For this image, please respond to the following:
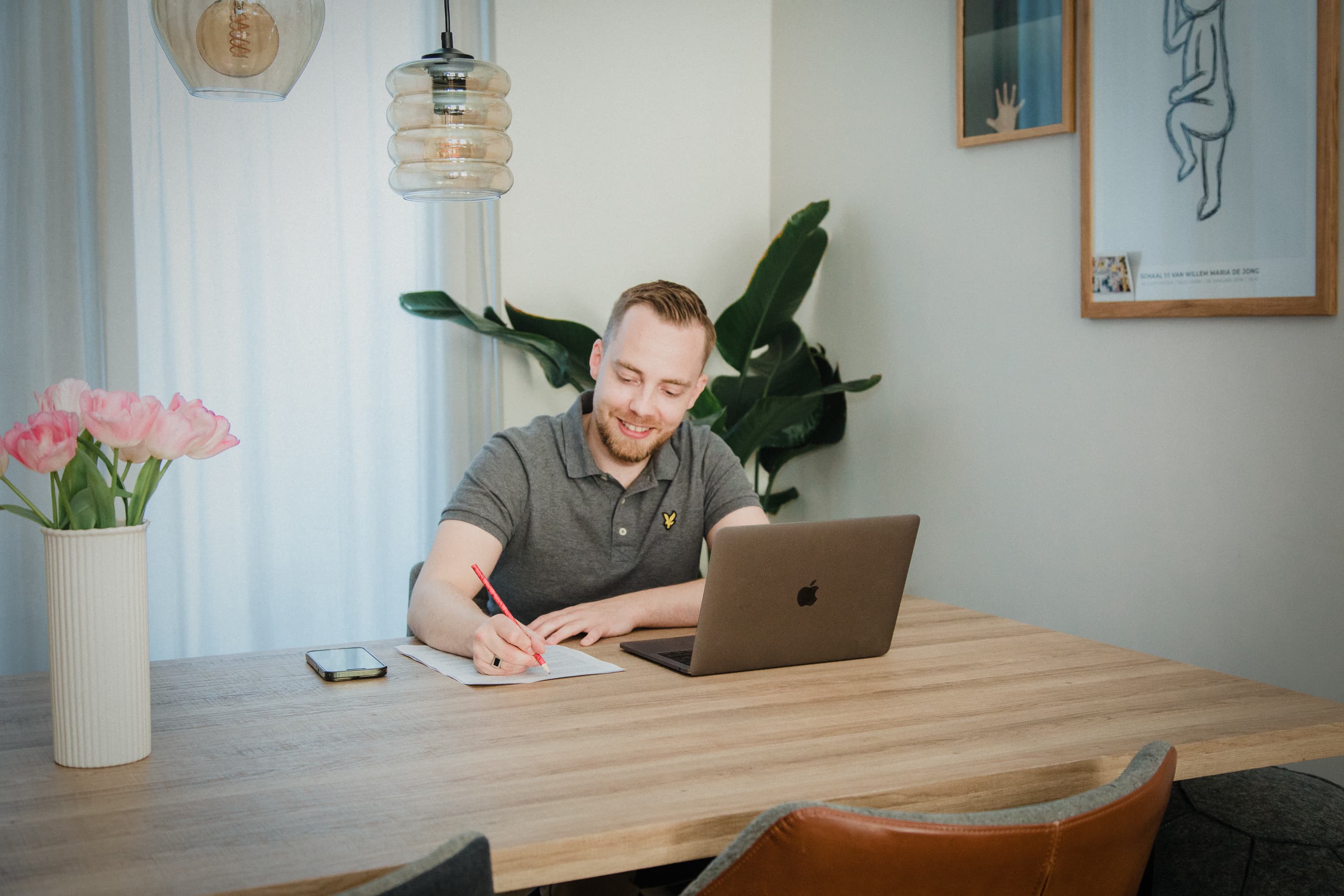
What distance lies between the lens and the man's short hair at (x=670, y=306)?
2244mm

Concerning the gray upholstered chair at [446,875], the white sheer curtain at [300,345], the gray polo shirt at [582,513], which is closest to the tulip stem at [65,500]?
the gray upholstered chair at [446,875]

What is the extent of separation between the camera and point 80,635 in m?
1.27

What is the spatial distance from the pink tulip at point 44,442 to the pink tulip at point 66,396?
34mm

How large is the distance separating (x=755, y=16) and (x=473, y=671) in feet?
9.97

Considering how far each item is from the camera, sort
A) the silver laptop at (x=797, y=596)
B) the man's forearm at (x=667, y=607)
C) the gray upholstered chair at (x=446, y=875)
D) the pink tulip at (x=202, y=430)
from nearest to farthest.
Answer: the gray upholstered chair at (x=446, y=875) < the pink tulip at (x=202, y=430) < the silver laptop at (x=797, y=596) < the man's forearm at (x=667, y=607)

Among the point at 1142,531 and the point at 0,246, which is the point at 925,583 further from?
the point at 0,246

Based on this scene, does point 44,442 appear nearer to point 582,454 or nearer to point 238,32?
point 238,32

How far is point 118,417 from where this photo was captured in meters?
1.25

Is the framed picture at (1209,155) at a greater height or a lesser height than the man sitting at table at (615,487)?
greater

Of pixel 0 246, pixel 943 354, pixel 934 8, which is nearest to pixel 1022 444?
pixel 943 354

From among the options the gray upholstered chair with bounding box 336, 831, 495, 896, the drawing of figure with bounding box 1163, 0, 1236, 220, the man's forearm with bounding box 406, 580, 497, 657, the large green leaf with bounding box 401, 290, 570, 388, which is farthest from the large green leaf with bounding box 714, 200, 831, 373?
the gray upholstered chair with bounding box 336, 831, 495, 896

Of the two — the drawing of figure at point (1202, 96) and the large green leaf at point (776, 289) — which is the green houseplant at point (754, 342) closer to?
the large green leaf at point (776, 289)

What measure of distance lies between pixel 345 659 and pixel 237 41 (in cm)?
89

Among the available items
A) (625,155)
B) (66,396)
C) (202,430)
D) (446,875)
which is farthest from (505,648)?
(625,155)
